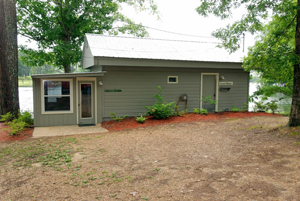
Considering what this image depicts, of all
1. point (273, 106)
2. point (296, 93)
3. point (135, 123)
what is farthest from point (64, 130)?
point (273, 106)

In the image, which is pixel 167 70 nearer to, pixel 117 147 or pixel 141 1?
pixel 141 1

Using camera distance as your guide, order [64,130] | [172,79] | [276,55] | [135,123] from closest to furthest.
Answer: [276,55], [64,130], [135,123], [172,79]

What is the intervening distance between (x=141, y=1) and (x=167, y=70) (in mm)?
4757

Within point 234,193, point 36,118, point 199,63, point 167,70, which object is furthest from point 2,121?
point 234,193

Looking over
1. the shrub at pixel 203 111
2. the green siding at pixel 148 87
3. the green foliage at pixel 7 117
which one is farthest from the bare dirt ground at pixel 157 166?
the shrub at pixel 203 111

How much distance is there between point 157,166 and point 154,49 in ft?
27.1

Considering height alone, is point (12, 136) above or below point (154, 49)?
below

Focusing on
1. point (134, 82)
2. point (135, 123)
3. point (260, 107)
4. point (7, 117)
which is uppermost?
point (134, 82)

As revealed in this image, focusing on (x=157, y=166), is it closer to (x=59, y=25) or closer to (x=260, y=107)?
(x=260, y=107)

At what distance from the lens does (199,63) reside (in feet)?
38.0

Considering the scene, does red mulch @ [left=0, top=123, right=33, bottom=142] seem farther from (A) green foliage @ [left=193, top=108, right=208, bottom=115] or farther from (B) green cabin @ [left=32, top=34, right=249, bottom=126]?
(A) green foliage @ [left=193, top=108, right=208, bottom=115]

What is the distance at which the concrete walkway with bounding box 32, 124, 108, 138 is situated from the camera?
8680 mm

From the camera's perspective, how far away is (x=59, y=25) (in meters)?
16.9

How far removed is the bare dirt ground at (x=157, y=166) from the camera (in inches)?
149
